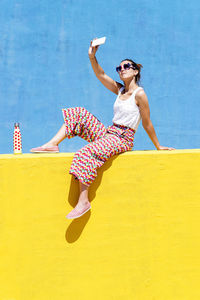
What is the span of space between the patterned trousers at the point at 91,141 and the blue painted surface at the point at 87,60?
2.38 meters

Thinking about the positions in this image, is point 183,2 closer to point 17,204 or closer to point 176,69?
point 176,69

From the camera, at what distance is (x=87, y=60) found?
5.50m

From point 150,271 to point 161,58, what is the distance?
11.1ft

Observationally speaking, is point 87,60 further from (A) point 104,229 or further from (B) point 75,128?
(A) point 104,229

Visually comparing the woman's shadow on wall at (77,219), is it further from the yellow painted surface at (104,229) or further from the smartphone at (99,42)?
the smartphone at (99,42)

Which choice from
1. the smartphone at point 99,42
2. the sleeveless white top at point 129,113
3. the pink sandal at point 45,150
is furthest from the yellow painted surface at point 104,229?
the smartphone at point 99,42

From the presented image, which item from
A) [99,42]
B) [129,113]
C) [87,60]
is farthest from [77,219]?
[87,60]

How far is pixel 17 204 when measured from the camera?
9.47 ft

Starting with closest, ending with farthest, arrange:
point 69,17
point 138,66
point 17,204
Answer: point 17,204 < point 138,66 < point 69,17

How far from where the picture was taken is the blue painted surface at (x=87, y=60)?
17.7ft

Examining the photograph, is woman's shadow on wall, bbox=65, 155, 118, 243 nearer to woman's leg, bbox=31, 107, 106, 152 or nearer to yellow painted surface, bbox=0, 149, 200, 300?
yellow painted surface, bbox=0, 149, 200, 300

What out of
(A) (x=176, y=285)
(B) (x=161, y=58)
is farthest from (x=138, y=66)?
(B) (x=161, y=58)

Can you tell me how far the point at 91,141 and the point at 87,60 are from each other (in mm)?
2579

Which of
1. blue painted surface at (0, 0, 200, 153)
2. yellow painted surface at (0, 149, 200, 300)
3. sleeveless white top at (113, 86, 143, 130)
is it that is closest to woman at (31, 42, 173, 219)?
sleeveless white top at (113, 86, 143, 130)
